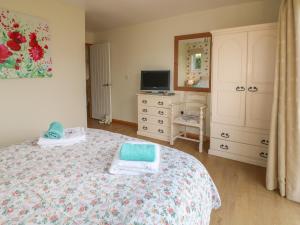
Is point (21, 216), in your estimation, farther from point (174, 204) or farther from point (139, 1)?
point (139, 1)

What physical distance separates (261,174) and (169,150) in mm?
1685

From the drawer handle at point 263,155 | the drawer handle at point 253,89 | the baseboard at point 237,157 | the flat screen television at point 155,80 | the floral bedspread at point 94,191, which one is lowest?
the baseboard at point 237,157

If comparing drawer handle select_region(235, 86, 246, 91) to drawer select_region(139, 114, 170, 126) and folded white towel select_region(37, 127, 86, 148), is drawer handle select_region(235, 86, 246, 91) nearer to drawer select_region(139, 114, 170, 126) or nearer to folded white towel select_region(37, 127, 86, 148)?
drawer select_region(139, 114, 170, 126)

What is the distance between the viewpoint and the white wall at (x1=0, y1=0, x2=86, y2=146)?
279 cm

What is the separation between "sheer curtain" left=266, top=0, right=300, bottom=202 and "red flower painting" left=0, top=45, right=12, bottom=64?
10.2 ft

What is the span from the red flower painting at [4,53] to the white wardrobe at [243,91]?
8.95 ft

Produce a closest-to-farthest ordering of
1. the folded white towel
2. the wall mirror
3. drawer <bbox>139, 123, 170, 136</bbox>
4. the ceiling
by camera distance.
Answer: the folded white towel
the ceiling
the wall mirror
drawer <bbox>139, 123, 170, 136</bbox>

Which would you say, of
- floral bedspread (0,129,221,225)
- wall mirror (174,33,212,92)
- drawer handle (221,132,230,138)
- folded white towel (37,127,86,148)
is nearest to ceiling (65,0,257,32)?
Answer: wall mirror (174,33,212,92)

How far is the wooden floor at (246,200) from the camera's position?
6.26 feet

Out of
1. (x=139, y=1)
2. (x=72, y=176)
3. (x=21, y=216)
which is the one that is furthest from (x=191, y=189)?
(x=139, y=1)

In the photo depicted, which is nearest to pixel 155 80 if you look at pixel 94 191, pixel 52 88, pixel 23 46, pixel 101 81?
pixel 101 81

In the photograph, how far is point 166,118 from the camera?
3.94m

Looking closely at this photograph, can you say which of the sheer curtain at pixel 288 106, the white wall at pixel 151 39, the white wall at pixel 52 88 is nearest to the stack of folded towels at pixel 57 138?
the white wall at pixel 52 88

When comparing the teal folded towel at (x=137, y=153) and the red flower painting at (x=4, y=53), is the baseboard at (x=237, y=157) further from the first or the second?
the red flower painting at (x=4, y=53)
